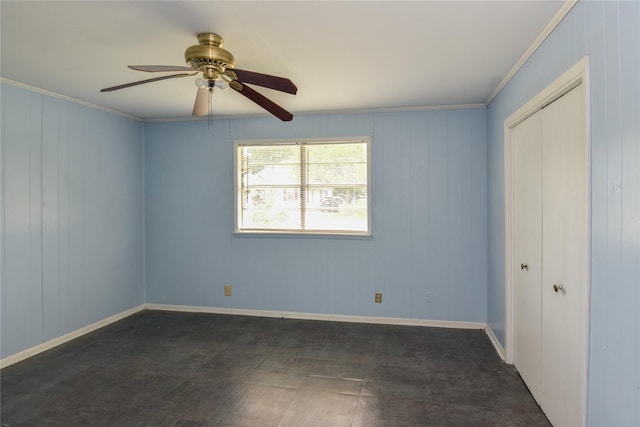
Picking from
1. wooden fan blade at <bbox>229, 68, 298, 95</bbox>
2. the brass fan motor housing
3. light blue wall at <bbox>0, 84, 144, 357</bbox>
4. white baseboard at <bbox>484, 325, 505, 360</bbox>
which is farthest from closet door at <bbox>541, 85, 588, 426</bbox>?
light blue wall at <bbox>0, 84, 144, 357</bbox>

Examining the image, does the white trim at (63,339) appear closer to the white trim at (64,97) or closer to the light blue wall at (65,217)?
the light blue wall at (65,217)

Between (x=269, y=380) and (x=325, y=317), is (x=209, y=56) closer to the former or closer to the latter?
(x=269, y=380)

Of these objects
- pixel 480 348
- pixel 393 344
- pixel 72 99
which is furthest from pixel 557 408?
pixel 72 99

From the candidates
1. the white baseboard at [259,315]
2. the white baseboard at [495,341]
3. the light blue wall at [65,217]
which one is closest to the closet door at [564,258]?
the white baseboard at [495,341]

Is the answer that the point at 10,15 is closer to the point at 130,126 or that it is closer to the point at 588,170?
the point at 130,126

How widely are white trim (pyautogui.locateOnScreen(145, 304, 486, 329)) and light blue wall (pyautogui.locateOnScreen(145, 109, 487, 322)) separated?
0.05 metres

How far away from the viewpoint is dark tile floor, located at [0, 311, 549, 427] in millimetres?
2348

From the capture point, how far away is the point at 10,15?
203cm

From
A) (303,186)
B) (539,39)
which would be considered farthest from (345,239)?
(539,39)

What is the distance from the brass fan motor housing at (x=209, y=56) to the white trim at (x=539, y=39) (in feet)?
6.14

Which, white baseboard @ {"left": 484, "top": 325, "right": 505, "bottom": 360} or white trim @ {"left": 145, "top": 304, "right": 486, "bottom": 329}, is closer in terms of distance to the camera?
white baseboard @ {"left": 484, "top": 325, "right": 505, "bottom": 360}

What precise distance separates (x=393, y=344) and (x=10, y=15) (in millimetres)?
3761

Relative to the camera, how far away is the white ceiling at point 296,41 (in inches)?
76.9

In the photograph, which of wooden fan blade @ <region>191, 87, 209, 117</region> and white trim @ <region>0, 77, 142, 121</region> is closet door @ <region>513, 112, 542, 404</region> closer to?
wooden fan blade @ <region>191, 87, 209, 117</region>
